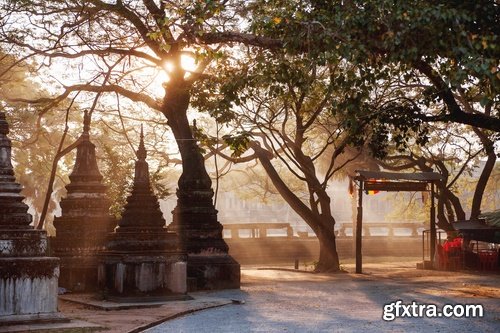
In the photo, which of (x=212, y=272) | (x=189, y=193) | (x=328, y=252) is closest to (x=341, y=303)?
(x=212, y=272)

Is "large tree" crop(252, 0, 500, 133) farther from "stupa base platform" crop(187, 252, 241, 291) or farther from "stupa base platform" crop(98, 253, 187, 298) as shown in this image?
"stupa base platform" crop(187, 252, 241, 291)

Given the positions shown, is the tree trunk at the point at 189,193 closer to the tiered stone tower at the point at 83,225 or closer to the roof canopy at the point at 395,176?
the tiered stone tower at the point at 83,225

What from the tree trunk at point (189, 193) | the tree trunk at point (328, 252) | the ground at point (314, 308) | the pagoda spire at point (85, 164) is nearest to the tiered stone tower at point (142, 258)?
the ground at point (314, 308)

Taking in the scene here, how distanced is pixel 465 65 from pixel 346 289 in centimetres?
964

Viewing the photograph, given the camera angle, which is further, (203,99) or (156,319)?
(203,99)

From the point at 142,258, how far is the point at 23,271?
5.57 m

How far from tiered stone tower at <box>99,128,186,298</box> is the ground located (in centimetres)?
93

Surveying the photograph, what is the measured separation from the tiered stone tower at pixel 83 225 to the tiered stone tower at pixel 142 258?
222 centimetres

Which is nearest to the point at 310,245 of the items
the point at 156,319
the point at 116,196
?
the point at 116,196

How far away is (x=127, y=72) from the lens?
939 inches

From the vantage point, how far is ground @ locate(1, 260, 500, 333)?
44.3 ft

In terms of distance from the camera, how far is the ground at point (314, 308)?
44.3 ft

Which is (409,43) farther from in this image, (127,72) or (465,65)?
(127,72)

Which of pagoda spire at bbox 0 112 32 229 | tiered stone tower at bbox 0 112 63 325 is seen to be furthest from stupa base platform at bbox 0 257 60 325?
pagoda spire at bbox 0 112 32 229
